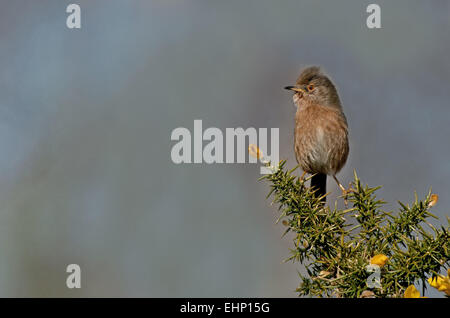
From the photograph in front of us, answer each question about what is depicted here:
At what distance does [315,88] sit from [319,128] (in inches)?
12.8

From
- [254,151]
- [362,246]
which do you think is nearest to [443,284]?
[362,246]

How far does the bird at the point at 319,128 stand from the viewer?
15.3ft

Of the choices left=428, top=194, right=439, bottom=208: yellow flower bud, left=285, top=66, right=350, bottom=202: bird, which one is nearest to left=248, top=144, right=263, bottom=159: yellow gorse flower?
left=428, top=194, right=439, bottom=208: yellow flower bud

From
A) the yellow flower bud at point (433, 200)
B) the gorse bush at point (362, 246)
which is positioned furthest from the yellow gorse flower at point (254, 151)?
the yellow flower bud at point (433, 200)

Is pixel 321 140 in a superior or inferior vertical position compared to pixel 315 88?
inferior

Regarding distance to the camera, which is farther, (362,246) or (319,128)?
(319,128)

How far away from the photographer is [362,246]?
7.20 feet

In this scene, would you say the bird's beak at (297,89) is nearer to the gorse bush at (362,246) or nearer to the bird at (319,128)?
the bird at (319,128)

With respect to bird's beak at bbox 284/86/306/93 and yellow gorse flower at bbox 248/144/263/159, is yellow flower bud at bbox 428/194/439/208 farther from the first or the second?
bird's beak at bbox 284/86/306/93

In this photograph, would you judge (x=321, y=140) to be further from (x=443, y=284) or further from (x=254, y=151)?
(x=443, y=284)

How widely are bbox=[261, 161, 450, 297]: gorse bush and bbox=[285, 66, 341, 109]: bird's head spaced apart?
233 cm

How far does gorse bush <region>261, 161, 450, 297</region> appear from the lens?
6.46 ft
